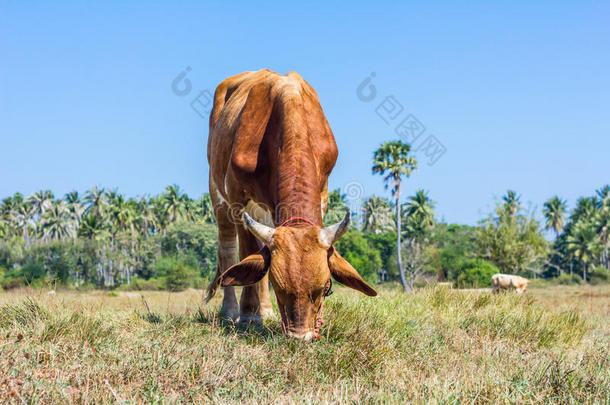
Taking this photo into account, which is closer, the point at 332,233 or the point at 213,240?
the point at 332,233

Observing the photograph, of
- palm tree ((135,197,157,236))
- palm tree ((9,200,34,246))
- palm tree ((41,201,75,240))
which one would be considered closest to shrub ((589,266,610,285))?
palm tree ((135,197,157,236))

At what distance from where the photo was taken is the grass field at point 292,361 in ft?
12.4

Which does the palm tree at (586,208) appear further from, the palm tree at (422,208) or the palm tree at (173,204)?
the palm tree at (173,204)

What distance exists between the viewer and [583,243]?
76875 mm

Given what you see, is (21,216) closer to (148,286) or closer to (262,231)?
(148,286)

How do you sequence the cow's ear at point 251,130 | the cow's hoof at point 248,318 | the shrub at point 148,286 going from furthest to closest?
the shrub at point 148,286 < the cow's hoof at point 248,318 < the cow's ear at point 251,130

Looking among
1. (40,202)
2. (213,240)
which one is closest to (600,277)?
(213,240)

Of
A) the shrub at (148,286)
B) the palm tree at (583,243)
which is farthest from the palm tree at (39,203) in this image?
the palm tree at (583,243)

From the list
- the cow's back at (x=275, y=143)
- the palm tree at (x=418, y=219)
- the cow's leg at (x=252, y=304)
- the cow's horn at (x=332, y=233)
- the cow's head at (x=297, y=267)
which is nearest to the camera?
the cow's head at (x=297, y=267)

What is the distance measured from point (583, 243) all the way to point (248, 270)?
81791mm

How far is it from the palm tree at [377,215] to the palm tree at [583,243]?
25203mm

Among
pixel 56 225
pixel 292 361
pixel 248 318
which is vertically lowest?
pixel 292 361

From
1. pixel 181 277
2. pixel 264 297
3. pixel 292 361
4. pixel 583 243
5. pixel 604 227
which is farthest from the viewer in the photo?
pixel 604 227

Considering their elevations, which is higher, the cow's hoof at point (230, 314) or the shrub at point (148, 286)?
the shrub at point (148, 286)
